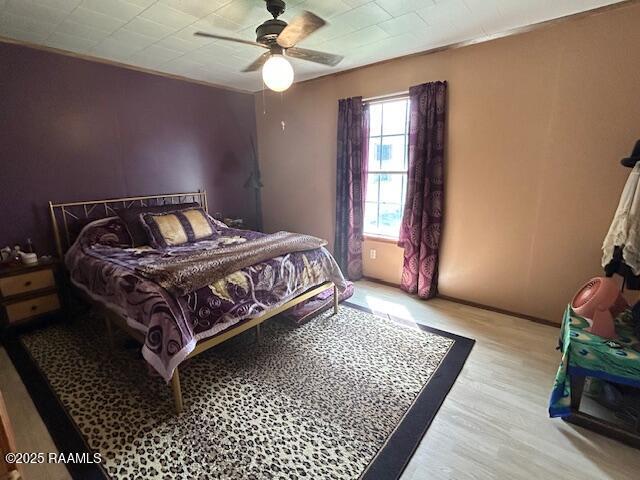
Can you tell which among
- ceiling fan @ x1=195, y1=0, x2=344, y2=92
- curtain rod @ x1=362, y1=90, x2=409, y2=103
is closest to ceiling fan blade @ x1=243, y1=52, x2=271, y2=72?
ceiling fan @ x1=195, y1=0, x2=344, y2=92

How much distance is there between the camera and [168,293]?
1.83 metres

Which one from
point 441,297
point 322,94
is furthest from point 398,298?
point 322,94

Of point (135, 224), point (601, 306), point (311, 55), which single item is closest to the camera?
point (601, 306)

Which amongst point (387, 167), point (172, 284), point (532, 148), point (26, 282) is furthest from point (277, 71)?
point (26, 282)

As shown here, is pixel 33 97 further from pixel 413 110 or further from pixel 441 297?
pixel 441 297

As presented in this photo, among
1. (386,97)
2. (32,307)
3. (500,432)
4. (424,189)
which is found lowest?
(500,432)

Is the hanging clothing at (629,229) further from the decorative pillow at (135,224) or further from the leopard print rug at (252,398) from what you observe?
Result: the decorative pillow at (135,224)

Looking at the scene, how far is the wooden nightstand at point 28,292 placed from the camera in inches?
99.2

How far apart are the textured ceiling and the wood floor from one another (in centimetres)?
251

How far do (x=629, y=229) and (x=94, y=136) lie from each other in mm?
4461

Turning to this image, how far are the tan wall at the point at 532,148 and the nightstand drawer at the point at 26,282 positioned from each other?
3.41 meters

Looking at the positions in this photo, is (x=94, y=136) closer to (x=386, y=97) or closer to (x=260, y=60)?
(x=260, y=60)

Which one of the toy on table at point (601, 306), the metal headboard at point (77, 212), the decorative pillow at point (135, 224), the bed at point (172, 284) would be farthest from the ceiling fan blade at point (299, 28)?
the metal headboard at point (77, 212)

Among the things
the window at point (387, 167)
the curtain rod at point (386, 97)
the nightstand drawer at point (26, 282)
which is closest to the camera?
the nightstand drawer at point (26, 282)
